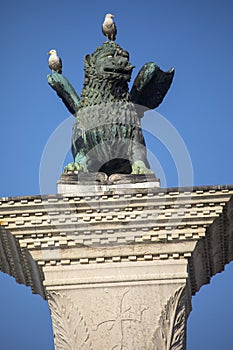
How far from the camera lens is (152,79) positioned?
87.9 ft

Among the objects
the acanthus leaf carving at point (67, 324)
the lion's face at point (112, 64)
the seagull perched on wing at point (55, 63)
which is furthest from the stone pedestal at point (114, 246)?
Answer: the seagull perched on wing at point (55, 63)

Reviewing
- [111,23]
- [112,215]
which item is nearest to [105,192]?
[112,215]

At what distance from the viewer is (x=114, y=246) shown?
23969mm

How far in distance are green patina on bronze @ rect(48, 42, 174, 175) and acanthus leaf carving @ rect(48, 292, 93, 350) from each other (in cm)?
257

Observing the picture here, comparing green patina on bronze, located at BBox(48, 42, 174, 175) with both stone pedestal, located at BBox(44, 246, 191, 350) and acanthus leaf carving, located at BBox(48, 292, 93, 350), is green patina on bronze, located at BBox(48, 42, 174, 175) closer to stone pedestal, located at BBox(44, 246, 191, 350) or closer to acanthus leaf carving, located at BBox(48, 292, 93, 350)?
stone pedestal, located at BBox(44, 246, 191, 350)

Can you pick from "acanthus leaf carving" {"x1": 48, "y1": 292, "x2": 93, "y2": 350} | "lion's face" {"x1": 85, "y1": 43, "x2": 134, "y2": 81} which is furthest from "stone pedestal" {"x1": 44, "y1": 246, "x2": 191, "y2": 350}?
"lion's face" {"x1": 85, "y1": 43, "x2": 134, "y2": 81}

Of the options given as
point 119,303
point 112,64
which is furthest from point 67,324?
point 112,64

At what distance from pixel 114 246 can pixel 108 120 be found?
2.80 meters

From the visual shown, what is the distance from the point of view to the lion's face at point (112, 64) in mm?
25953

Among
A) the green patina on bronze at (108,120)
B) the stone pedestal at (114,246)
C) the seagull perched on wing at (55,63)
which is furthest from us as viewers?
the seagull perched on wing at (55,63)

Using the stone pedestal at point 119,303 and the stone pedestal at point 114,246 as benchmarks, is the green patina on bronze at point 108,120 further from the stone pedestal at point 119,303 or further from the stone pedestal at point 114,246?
the stone pedestal at point 119,303

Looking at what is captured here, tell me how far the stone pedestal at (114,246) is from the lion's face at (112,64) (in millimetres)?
2777

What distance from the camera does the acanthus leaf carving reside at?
2359cm

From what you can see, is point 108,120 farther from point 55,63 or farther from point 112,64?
point 55,63
